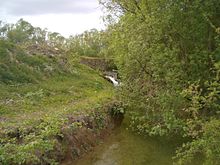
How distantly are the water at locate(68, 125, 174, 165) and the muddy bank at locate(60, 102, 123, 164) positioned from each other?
28 centimetres

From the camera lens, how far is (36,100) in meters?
20.1

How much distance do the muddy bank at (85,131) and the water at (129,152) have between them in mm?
283

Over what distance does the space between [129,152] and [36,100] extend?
5820 mm

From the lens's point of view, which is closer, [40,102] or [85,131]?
[85,131]

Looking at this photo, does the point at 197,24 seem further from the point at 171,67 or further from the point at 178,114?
the point at 178,114

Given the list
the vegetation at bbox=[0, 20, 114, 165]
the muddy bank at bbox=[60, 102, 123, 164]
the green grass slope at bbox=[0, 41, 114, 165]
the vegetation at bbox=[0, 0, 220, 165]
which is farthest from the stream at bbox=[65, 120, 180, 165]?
the green grass slope at bbox=[0, 41, 114, 165]

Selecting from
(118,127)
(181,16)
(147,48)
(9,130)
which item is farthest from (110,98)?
(9,130)

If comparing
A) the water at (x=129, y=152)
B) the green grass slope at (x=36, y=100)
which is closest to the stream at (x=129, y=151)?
the water at (x=129, y=152)

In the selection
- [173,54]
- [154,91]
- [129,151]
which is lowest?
[129,151]

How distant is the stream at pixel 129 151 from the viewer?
15.2 m

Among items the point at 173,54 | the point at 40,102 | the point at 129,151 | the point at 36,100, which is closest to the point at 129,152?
the point at 129,151

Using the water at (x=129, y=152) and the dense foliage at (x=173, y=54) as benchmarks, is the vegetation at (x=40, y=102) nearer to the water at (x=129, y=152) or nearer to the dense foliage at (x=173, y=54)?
the water at (x=129, y=152)

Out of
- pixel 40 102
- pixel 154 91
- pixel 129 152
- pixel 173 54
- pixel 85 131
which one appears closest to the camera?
pixel 173 54

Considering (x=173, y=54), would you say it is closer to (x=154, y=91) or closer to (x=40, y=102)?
(x=154, y=91)
